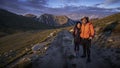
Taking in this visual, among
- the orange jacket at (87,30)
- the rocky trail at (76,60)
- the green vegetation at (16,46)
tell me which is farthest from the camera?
the green vegetation at (16,46)

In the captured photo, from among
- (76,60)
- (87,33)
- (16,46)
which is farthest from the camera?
(16,46)

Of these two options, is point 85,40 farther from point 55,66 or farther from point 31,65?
point 31,65

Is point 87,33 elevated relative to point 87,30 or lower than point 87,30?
lower

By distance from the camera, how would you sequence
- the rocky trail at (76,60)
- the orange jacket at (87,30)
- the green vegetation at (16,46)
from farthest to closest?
the green vegetation at (16,46)
the orange jacket at (87,30)
the rocky trail at (76,60)

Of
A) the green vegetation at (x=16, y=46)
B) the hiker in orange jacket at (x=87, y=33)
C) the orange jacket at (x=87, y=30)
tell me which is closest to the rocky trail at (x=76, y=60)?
the hiker in orange jacket at (x=87, y=33)

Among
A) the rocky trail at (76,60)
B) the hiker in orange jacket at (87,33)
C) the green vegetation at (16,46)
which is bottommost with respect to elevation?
the green vegetation at (16,46)

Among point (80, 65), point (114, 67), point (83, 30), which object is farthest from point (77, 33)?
point (114, 67)

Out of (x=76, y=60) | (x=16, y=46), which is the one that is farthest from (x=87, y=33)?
(x=16, y=46)

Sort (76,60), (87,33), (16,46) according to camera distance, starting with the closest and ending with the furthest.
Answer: (87,33), (76,60), (16,46)

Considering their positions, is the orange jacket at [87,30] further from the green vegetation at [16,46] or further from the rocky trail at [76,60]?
the green vegetation at [16,46]

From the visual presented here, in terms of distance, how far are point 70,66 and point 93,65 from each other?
139 cm

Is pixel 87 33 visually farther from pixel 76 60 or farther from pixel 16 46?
pixel 16 46

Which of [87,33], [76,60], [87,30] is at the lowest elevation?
[76,60]

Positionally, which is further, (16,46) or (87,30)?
(16,46)
